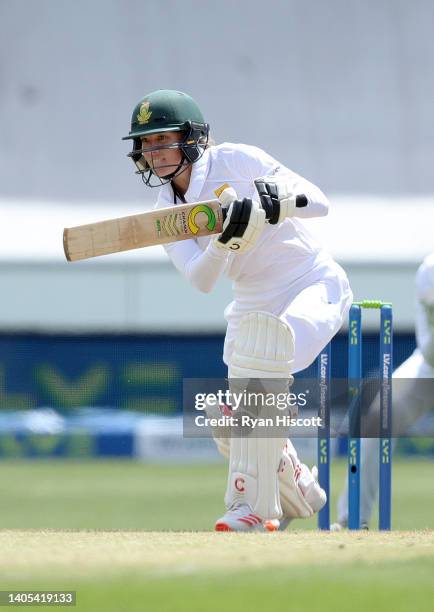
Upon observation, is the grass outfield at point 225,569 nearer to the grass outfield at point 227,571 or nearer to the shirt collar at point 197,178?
the grass outfield at point 227,571

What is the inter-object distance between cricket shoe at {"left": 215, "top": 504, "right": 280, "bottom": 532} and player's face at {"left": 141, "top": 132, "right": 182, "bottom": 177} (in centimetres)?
98

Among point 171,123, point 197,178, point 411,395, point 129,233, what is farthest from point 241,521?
point 411,395

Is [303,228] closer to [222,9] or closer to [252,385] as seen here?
[252,385]

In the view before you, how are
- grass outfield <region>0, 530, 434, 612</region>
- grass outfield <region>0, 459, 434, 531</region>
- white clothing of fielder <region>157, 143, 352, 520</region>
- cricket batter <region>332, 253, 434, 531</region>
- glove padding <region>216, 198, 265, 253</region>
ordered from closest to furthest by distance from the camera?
grass outfield <region>0, 530, 434, 612</region> < glove padding <region>216, 198, 265, 253</region> < white clothing of fielder <region>157, 143, 352, 520</region> < cricket batter <region>332, 253, 434, 531</region> < grass outfield <region>0, 459, 434, 531</region>

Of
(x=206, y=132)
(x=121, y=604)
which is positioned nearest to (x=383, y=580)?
(x=121, y=604)

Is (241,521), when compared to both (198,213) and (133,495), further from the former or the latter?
(133,495)

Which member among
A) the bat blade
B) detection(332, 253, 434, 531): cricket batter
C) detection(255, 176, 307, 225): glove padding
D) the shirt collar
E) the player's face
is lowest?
detection(332, 253, 434, 531): cricket batter

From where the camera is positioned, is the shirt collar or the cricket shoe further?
the shirt collar

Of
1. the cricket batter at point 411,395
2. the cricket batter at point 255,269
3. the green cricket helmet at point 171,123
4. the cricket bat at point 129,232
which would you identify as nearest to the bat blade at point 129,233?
the cricket bat at point 129,232

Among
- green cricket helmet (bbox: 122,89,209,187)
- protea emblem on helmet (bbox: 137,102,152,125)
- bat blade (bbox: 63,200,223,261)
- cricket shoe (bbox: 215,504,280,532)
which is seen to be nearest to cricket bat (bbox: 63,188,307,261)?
bat blade (bbox: 63,200,223,261)

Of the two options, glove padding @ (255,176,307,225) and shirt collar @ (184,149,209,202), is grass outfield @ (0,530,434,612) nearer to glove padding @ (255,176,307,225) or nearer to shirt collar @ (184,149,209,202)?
glove padding @ (255,176,307,225)

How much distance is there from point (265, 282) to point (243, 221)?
0.45 m

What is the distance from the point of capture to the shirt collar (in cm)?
369

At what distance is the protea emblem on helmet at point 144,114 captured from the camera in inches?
146
